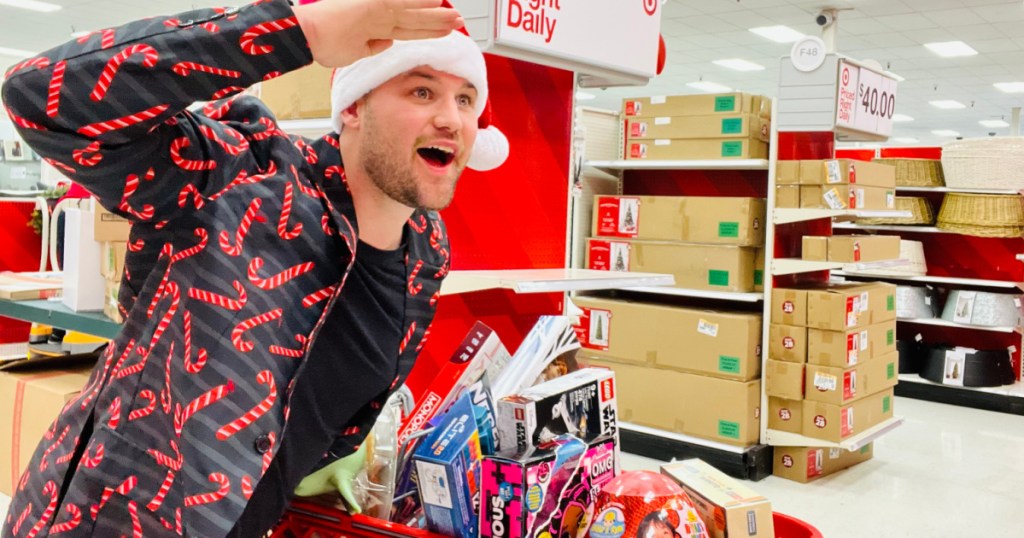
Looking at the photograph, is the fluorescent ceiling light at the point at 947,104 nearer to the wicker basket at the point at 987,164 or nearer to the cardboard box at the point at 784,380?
the wicker basket at the point at 987,164

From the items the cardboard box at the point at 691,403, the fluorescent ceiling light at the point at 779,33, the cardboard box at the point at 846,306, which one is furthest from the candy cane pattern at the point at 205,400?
the fluorescent ceiling light at the point at 779,33

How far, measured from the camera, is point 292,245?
3.31 feet

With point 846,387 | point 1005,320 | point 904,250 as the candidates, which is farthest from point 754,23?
point 846,387

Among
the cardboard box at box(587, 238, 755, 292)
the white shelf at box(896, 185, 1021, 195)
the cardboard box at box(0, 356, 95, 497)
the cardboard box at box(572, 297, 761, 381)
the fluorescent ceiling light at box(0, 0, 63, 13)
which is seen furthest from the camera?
the fluorescent ceiling light at box(0, 0, 63, 13)

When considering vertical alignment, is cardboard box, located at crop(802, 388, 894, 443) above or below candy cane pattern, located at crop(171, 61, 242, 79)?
below

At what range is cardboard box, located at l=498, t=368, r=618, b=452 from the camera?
52.8 inches

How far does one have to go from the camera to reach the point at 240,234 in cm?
96

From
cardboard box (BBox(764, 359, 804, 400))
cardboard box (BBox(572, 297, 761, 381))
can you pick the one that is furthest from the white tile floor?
cardboard box (BBox(572, 297, 761, 381))

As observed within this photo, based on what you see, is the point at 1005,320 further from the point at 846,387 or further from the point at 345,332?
the point at 345,332

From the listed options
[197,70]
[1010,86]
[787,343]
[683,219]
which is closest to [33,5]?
[683,219]

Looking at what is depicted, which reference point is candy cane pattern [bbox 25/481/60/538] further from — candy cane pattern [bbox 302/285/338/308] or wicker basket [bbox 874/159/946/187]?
wicker basket [bbox 874/159/946/187]

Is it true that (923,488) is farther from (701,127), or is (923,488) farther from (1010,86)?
(1010,86)

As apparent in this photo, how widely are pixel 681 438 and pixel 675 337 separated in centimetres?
56

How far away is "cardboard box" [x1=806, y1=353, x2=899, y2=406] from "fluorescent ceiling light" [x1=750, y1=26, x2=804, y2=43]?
24.8 feet
